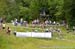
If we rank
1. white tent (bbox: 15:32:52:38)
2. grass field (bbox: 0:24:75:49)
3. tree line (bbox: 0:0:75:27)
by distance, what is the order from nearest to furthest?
grass field (bbox: 0:24:75:49) → white tent (bbox: 15:32:52:38) → tree line (bbox: 0:0:75:27)

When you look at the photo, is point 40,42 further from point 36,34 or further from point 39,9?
point 39,9

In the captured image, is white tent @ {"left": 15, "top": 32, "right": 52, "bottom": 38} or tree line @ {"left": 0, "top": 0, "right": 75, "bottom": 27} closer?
white tent @ {"left": 15, "top": 32, "right": 52, "bottom": 38}

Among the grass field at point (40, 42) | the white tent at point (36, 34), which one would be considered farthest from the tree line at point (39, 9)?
the grass field at point (40, 42)

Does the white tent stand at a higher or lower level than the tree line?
lower

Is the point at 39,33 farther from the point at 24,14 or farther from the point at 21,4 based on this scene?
the point at 21,4

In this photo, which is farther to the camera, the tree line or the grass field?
the tree line

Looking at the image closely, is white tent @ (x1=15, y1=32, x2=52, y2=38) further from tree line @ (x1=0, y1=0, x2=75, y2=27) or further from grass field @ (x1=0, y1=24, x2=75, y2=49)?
tree line @ (x1=0, y1=0, x2=75, y2=27)


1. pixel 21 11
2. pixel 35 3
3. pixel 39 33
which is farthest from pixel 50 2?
pixel 39 33

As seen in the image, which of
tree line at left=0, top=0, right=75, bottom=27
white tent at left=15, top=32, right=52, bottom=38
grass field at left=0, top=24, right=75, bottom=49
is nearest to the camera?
grass field at left=0, top=24, right=75, bottom=49

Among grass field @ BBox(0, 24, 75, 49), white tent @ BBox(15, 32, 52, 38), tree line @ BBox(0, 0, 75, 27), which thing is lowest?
grass field @ BBox(0, 24, 75, 49)

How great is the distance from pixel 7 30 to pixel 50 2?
995 inches

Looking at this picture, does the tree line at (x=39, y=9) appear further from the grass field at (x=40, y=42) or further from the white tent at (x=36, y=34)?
the grass field at (x=40, y=42)

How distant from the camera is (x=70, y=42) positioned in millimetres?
39312

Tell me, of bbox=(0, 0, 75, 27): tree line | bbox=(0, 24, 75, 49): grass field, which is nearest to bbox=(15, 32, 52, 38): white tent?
bbox=(0, 24, 75, 49): grass field
